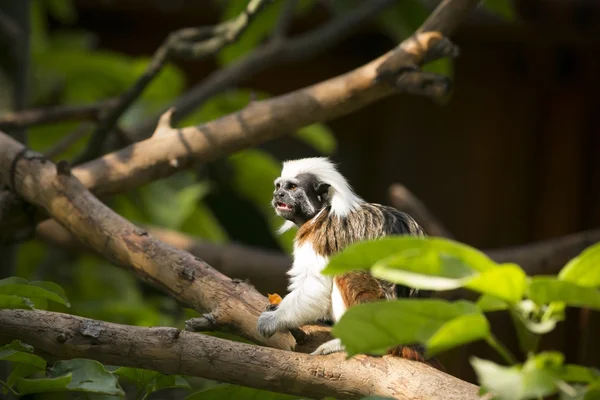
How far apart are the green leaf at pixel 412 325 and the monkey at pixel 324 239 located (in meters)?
0.62

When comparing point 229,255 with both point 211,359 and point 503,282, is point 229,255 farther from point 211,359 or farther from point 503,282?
point 503,282

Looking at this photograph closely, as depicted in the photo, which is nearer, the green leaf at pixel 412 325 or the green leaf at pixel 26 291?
the green leaf at pixel 412 325

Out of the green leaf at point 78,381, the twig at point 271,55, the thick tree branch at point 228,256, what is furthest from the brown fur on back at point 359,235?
the thick tree branch at point 228,256

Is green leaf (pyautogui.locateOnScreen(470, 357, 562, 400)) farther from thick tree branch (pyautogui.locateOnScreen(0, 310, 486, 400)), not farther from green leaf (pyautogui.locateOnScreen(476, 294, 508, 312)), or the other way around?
thick tree branch (pyautogui.locateOnScreen(0, 310, 486, 400))

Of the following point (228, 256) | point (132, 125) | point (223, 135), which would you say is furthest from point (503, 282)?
point (132, 125)

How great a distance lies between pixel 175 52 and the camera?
2828 millimetres

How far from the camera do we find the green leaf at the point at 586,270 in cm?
95

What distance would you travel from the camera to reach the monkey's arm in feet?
5.97

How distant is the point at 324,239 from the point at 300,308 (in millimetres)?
198

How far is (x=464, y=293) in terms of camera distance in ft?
10.2

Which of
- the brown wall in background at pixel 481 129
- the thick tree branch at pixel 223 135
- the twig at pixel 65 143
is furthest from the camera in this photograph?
the brown wall in background at pixel 481 129

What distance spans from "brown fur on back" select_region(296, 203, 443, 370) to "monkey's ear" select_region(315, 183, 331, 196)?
8 centimetres

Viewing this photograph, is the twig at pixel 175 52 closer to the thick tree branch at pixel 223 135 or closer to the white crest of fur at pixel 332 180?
the thick tree branch at pixel 223 135

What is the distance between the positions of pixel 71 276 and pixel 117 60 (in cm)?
110
